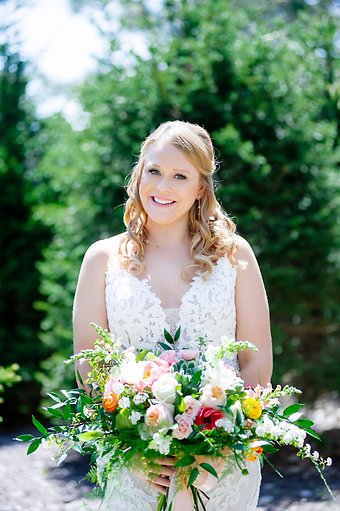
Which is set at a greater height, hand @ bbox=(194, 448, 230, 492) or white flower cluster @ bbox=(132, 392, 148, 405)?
white flower cluster @ bbox=(132, 392, 148, 405)

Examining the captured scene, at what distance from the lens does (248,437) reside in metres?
2.74

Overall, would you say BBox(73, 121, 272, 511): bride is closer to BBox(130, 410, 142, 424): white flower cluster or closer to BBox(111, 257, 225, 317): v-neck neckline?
BBox(111, 257, 225, 317): v-neck neckline

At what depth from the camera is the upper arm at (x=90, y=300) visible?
3.38m

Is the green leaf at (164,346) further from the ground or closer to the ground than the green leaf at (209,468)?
further from the ground

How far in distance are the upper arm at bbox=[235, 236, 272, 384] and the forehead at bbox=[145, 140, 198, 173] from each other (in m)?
0.52

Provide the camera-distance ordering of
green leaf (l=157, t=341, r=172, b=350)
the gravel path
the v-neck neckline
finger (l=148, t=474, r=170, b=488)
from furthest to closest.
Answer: the gravel path → the v-neck neckline → green leaf (l=157, t=341, r=172, b=350) → finger (l=148, t=474, r=170, b=488)

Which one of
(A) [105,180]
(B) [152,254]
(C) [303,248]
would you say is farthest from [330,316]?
(B) [152,254]

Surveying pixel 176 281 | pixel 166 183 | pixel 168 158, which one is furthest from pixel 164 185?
pixel 176 281

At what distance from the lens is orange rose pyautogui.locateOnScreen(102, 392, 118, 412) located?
2756mm

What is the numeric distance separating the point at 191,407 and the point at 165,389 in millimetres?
109

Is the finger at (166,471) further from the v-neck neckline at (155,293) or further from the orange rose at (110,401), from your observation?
the v-neck neckline at (155,293)

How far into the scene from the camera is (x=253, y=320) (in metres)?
3.45

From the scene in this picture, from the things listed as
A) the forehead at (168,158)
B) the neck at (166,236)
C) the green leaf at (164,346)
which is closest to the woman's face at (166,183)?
the forehead at (168,158)

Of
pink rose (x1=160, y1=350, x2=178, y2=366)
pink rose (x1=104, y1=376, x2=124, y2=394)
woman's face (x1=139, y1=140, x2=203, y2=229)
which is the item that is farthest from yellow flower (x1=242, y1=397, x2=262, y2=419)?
woman's face (x1=139, y1=140, x2=203, y2=229)
